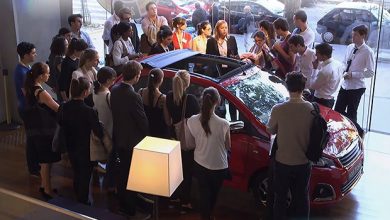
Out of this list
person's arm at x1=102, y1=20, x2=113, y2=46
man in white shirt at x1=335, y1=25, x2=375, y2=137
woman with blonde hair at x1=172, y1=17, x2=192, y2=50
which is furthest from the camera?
person's arm at x1=102, y1=20, x2=113, y2=46

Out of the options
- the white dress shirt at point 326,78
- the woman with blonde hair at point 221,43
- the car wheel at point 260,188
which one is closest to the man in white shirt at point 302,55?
the white dress shirt at point 326,78

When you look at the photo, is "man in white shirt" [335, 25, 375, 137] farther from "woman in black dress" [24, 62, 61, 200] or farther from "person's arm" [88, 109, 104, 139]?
"woman in black dress" [24, 62, 61, 200]

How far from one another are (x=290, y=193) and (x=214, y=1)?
16.4ft

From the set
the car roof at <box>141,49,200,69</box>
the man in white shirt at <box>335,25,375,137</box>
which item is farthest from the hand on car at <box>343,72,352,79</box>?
the car roof at <box>141,49,200,69</box>

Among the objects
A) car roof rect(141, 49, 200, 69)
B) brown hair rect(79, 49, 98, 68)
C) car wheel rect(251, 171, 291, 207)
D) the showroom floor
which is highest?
brown hair rect(79, 49, 98, 68)

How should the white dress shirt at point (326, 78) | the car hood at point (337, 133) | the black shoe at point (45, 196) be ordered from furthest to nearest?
the white dress shirt at point (326, 78), the black shoe at point (45, 196), the car hood at point (337, 133)

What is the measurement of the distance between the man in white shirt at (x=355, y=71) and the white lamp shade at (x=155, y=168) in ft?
13.1

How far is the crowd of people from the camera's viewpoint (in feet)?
14.2

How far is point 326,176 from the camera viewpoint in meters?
4.86

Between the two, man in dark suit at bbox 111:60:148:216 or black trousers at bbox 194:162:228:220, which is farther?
man in dark suit at bbox 111:60:148:216

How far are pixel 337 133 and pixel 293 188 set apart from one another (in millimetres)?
1197

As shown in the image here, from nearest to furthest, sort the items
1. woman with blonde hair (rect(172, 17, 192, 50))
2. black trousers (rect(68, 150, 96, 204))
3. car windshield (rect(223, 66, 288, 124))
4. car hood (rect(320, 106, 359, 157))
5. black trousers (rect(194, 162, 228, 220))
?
1. black trousers (rect(194, 162, 228, 220))
2. black trousers (rect(68, 150, 96, 204))
3. car hood (rect(320, 106, 359, 157))
4. car windshield (rect(223, 66, 288, 124))
5. woman with blonde hair (rect(172, 17, 192, 50))

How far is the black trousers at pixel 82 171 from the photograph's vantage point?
488cm

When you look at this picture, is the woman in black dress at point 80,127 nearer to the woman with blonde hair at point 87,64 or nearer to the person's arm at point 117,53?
the woman with blonde hair at point 87,64
